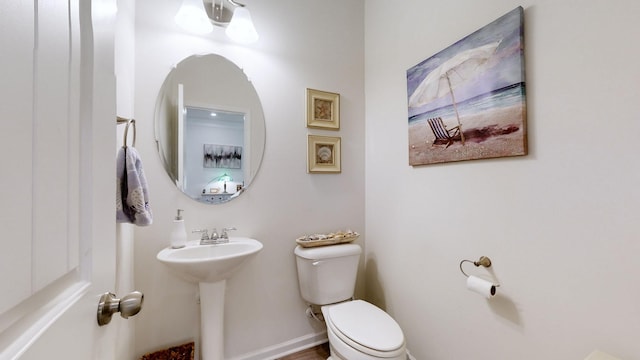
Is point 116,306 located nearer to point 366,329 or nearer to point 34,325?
point 34,325

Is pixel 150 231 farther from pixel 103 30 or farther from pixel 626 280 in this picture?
pixel 626 280

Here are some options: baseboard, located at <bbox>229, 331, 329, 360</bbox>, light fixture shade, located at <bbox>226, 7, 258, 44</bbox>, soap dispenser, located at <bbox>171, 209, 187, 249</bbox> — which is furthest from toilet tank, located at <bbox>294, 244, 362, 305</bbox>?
light fixture shade, located at <bbox>226, 7, 258, 44</bbox>

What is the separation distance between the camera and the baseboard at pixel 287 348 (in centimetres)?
162

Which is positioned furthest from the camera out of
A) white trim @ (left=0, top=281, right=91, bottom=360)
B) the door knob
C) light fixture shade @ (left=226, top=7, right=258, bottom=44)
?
light fixture shade @ (left=226, top=7, right=258, bottom=44)

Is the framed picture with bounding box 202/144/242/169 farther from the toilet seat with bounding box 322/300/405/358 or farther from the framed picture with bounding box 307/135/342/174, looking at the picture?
the toilet seat with bounding box 322/300/405/358

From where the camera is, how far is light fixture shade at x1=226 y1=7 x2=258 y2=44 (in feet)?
5.06

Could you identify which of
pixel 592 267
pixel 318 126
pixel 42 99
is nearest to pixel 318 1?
pixel 318 126

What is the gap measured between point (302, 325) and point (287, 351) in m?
0.18

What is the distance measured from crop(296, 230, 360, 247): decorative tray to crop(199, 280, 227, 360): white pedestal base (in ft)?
1.74

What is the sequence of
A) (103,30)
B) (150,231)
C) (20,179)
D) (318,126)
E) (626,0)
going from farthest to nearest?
(318,126), (150,231), (626,0), (103,30), (20,179)

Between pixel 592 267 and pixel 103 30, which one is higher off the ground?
pixel 103 30

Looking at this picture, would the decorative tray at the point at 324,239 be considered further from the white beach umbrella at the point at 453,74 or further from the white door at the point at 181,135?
the white beach umbrella at the point at 453,74

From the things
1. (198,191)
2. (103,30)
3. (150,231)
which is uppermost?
(103,30)

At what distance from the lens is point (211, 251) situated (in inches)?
55.9
